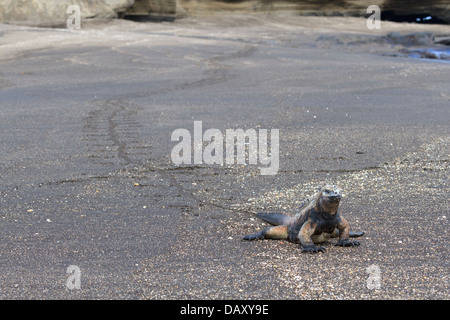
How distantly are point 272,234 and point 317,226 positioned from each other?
0.86ft

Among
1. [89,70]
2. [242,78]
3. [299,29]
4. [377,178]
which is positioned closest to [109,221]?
[377,178]

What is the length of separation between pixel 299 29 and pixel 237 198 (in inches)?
515

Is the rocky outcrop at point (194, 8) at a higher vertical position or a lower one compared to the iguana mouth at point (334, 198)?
higher

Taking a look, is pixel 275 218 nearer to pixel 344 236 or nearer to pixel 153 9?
pixel 344 236

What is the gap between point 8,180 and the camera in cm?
454

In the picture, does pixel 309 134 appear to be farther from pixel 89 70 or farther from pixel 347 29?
pixel 347 29

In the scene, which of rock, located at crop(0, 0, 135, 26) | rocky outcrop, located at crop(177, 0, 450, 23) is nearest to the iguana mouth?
rock, located at crop(0, 0, 135, 26)

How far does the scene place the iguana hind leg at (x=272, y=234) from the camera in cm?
337

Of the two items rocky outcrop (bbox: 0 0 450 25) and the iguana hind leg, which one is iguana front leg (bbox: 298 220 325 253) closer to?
the iguana hind leg

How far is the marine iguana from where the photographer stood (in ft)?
10.5

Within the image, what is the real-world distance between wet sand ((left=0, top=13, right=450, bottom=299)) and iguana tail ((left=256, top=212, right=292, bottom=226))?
0.10 meters

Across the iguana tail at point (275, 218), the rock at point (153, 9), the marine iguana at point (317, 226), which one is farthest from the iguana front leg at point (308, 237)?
the rock at point (153, 9)

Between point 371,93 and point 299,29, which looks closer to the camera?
Answer: point 371,93

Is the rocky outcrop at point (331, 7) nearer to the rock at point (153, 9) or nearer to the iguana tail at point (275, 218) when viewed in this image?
the rock at point (153, 9)
